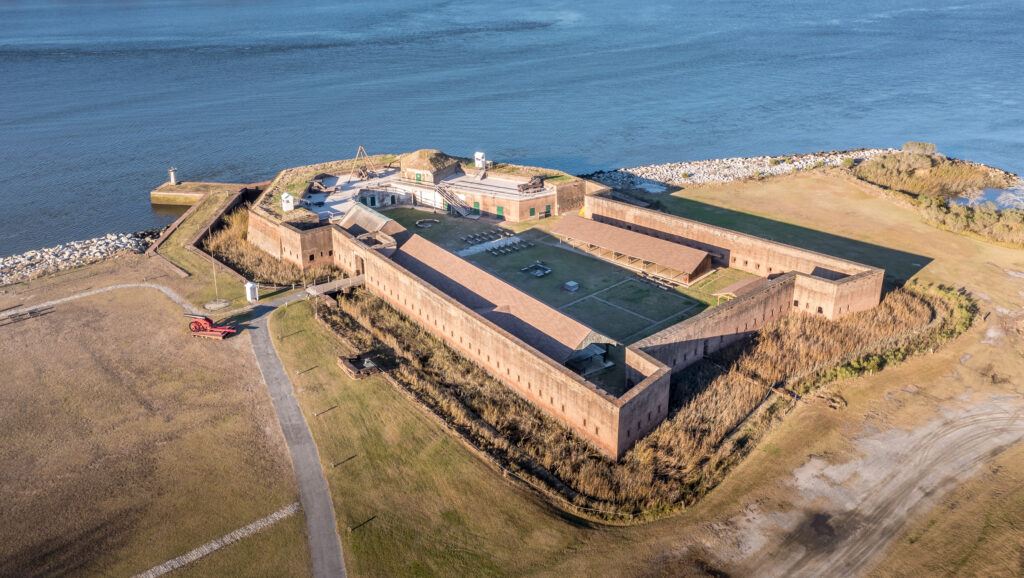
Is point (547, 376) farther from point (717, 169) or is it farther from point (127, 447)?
point (717, 169)

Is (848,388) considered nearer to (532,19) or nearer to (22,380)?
(22,380)

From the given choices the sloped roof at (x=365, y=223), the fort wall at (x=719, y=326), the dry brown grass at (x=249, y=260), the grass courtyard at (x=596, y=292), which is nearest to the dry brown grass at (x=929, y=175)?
the fort wall at (x=719, y=326)

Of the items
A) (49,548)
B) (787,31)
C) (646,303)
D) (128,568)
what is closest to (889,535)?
(646,303)

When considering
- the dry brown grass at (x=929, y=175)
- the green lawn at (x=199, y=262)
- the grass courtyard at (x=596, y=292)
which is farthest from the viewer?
the dry brown grass at (x=929, y=175)

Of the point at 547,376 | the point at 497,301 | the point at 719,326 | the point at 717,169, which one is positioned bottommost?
the point at 547,376

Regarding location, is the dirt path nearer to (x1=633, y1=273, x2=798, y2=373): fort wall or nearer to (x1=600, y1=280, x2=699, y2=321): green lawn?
(x1=633, y1=273, x2=798, y2=373): fort wall

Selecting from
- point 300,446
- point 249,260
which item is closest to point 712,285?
point 300,446

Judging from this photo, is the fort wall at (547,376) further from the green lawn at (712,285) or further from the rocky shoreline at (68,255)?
the rocky shoreline at (68,255)
